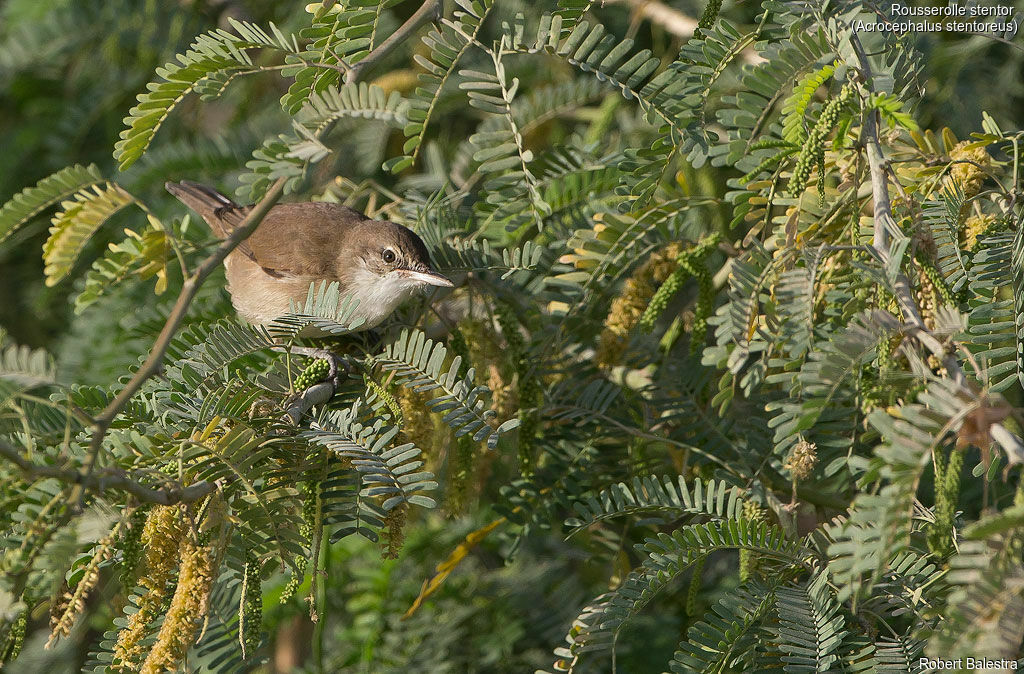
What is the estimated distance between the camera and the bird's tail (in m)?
3.93

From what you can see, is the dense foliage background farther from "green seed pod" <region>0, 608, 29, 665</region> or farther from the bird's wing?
the bird's wing

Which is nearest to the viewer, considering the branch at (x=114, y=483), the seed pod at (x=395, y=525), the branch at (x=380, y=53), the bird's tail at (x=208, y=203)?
the branch at (x=114, y=483)

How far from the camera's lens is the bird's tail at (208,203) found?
3.93m

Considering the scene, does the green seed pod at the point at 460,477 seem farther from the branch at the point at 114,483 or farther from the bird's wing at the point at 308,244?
the bird's wing at the point at 308,244

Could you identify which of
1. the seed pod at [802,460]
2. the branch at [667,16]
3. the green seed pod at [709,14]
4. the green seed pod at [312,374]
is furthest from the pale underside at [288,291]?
the branch at [667,16]

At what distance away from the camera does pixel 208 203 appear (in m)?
3.95

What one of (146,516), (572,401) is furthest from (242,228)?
(572,401)

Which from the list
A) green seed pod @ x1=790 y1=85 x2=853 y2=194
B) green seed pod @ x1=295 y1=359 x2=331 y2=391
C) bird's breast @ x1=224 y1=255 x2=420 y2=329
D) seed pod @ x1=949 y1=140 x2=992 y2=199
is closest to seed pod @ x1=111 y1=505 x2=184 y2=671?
green seed pod @ x1=295 y1=359 x2=331 y2=391

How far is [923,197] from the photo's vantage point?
2254 mm

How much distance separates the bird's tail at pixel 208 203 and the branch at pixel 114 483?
2.32m

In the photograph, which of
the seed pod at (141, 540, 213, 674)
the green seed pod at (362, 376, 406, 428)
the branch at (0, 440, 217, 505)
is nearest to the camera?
the branch at (0, 440, 217, 505)

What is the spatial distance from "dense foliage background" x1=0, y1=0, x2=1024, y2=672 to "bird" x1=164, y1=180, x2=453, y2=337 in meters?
0.13

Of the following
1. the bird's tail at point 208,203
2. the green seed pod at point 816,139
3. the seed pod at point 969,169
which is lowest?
the bird's tail at point 208,203

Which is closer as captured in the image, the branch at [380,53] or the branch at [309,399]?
the branch at [380,53]
